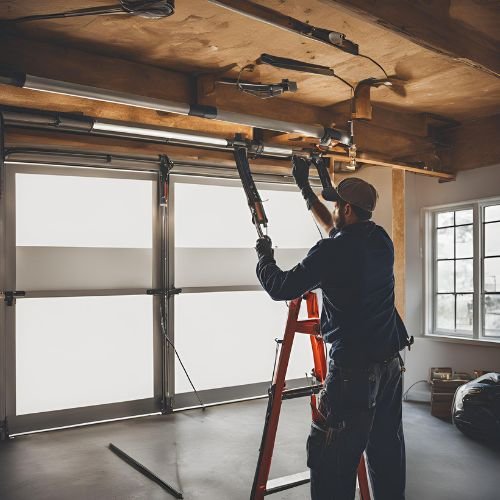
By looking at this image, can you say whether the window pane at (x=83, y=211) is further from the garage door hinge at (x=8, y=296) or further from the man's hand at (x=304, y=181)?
the man's hand at (x=304, y=181)

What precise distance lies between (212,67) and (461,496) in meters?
2.88

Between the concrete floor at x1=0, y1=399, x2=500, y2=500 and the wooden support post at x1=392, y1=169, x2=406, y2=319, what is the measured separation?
3.40 ft

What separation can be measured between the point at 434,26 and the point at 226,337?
3.33 metres

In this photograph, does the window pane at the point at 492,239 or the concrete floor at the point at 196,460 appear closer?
the concrete floor at the point at 196,460

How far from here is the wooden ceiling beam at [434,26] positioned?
2.05m

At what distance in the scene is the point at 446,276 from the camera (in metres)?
5.19

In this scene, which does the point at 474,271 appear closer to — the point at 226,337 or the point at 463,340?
the point at 463,340

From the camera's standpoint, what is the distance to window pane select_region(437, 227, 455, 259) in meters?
5.16

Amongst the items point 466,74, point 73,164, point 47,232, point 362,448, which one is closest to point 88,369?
point 47,232

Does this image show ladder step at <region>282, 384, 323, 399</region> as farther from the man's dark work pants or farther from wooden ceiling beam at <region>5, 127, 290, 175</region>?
wooden ceiling beam at <region>5, 127, 290, 175</region>

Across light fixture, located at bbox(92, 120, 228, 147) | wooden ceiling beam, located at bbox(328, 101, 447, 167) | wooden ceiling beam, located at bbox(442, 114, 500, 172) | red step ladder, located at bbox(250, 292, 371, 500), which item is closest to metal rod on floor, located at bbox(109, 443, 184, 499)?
red step ladder, located at bbox(250, 292, 371, 500)

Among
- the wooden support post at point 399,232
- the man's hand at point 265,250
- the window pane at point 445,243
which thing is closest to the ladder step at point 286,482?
the man's hand at point 265,250

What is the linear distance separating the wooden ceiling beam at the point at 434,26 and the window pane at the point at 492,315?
263 cm

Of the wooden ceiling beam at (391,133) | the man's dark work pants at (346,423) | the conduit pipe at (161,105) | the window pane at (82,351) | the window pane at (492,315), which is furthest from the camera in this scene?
the window pane at (492,315)
